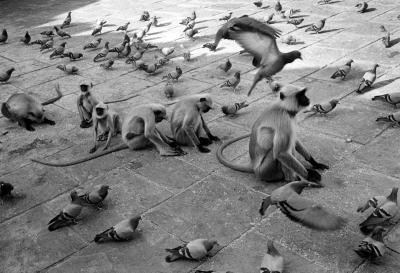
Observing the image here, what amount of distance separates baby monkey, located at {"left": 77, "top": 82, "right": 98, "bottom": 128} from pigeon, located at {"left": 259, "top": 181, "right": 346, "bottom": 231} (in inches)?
163

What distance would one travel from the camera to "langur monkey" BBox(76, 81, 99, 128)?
7.74 meters

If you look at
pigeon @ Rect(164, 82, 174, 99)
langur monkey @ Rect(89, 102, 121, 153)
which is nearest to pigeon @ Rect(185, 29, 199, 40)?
pigeon @ Rect(164, 82, 174, 99)

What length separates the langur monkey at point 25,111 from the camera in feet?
26.2

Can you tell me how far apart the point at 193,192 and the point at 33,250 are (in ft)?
6.21

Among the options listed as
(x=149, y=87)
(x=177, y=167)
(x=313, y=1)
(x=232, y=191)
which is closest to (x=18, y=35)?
(x=149, y=87)

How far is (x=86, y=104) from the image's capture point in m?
7.77

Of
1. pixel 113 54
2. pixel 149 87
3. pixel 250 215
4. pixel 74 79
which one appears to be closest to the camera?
pixel 250 215

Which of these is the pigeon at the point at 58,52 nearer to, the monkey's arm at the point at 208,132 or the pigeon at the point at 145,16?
the pigeon at the point at 145,16

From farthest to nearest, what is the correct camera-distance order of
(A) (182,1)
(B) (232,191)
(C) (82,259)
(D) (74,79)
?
(A) (182,1), (D) (74,79), (B) (232,191), (C) (82,259)

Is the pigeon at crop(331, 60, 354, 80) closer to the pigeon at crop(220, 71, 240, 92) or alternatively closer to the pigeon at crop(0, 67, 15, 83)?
the pigeon at crop(220, 71, 240, 92)

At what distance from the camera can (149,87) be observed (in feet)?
30.1

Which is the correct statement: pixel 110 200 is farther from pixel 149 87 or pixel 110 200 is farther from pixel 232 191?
pixel 149 87

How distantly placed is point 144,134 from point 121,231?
7.03ft

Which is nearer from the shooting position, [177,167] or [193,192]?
[193,192]
